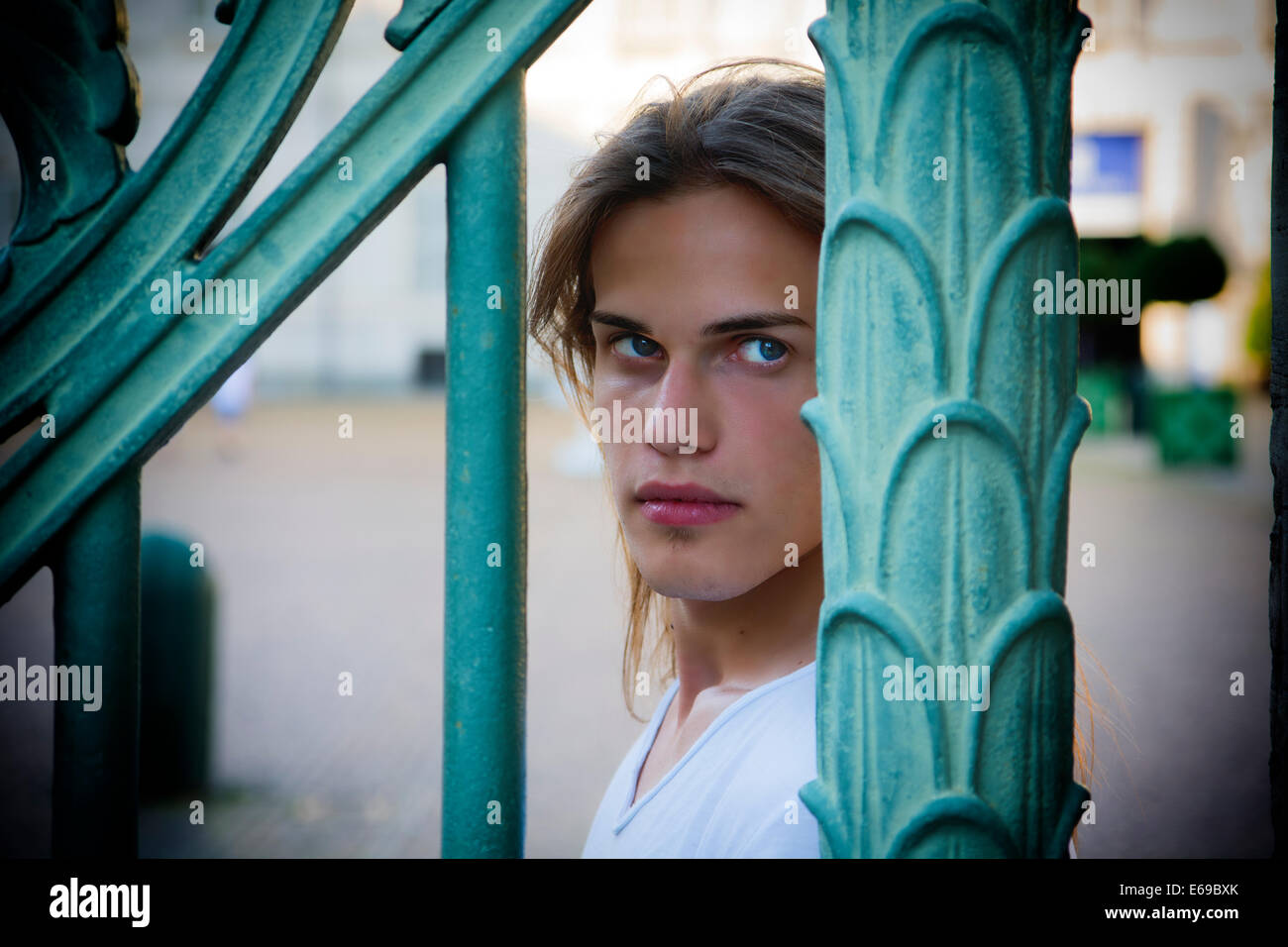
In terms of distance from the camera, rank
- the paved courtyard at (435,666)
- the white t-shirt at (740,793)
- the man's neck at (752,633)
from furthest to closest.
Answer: the paved courtyard at (435,666)
the man's neck at (752,633)
the white t-shirt at (740,793)

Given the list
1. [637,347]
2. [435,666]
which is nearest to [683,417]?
[637,347]

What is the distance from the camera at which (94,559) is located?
81 centimetres

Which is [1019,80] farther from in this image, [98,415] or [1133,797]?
[1133,797]

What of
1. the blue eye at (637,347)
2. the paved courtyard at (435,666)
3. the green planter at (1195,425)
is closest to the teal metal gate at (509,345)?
the blue eye at (637,347)

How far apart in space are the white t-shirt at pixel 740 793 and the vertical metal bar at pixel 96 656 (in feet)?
2.07

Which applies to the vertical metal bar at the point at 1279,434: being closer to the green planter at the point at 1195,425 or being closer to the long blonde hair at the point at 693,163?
the long blonde hair at the point at 693,163

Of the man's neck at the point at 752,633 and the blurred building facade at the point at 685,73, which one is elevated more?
the blurred building facade at the point at 685,73

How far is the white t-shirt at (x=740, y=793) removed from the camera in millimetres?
1132

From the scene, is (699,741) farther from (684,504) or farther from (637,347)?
(637,347)

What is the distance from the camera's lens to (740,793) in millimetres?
1209

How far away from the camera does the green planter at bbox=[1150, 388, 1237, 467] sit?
13.5 meters

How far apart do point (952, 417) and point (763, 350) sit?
0.53m
